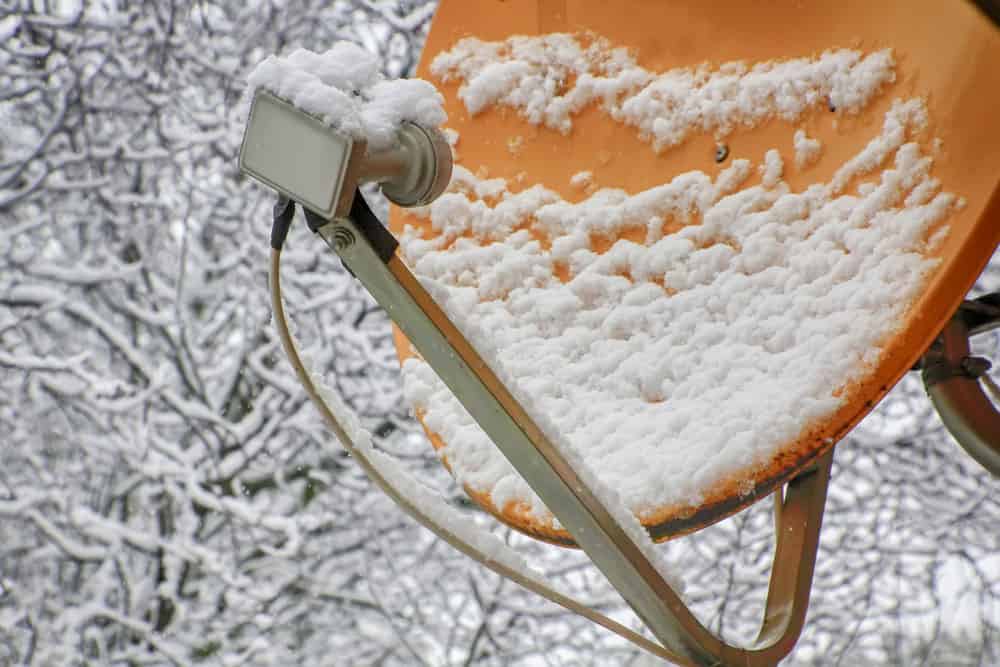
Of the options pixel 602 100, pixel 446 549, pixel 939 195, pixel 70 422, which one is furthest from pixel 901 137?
pixel 70 422

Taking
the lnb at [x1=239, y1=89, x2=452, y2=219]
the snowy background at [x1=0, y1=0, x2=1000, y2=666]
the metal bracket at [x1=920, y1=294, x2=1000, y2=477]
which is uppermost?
the snowy background at [x1=0, y1=0, x2=1000, y2=666]

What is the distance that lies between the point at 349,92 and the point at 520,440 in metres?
0.25

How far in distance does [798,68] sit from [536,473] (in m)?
0.43

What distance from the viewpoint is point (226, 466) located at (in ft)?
14.3

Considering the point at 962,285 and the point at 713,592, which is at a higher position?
the point at 713,592

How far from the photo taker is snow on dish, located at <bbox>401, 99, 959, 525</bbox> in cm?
78

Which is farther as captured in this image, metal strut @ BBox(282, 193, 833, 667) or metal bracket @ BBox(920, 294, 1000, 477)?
metal bracket @ BBox(920, 294, 1000, 477)

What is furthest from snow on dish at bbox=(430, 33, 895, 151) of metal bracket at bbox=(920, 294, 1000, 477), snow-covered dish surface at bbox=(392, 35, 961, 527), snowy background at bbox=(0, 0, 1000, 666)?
snowy background at bbox=(0, 0, 1000, 666)

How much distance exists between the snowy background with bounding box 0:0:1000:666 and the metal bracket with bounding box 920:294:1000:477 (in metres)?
3.15

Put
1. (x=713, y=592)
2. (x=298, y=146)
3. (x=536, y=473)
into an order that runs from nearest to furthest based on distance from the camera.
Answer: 1. (x=298, y=146)
2. (x=536, y=473)
3. (x=713, y=592)

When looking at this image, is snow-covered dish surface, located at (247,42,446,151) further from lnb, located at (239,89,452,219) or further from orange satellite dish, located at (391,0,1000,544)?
orange satellite dish, located at (391,0,1000,544)

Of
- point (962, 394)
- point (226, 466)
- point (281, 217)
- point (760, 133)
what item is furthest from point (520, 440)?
point (226, 466)

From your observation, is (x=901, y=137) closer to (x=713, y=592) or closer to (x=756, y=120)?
(x=756, y=120)

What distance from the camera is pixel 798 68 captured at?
0.91m
